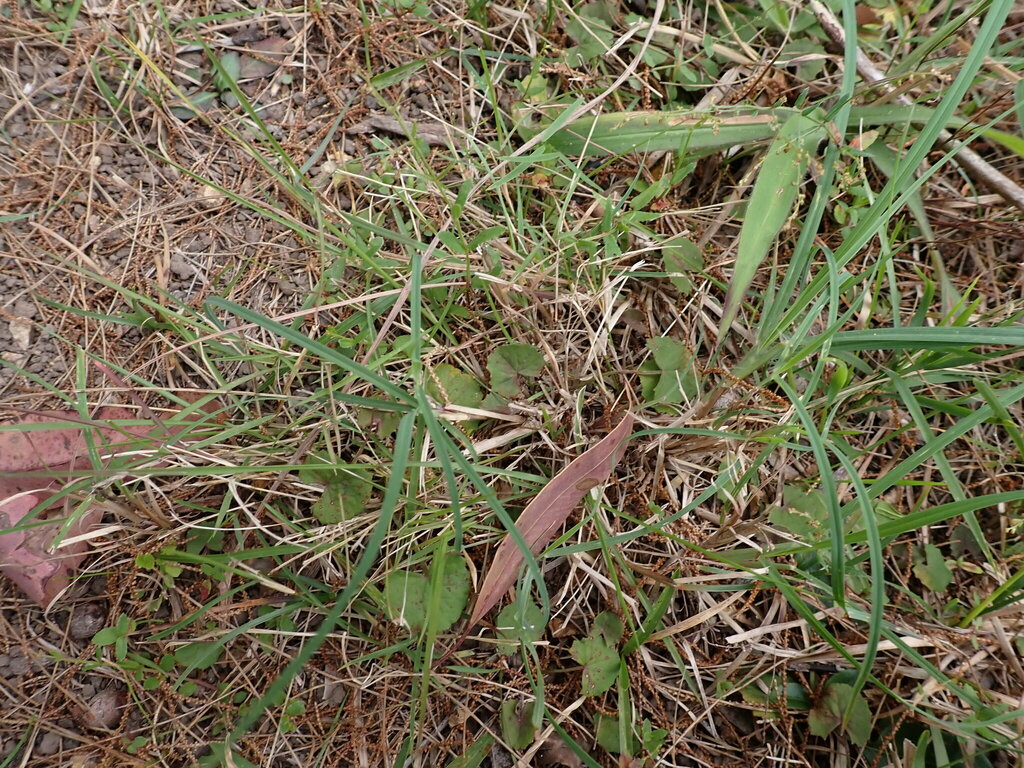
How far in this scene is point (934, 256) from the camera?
161 centimetres

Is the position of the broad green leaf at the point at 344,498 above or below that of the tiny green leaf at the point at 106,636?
above

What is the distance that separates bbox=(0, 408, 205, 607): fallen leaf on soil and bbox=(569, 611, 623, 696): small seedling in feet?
3.03

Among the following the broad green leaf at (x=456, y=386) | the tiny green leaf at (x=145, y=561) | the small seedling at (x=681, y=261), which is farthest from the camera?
the small seedling at (x=681, y=261)

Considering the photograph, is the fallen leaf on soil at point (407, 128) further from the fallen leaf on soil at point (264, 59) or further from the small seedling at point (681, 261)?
the small seedling at point (681, 261)

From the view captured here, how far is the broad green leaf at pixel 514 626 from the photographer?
1.29 meters

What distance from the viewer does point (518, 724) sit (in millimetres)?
1287

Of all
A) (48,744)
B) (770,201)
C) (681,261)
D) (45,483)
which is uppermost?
(770,201)

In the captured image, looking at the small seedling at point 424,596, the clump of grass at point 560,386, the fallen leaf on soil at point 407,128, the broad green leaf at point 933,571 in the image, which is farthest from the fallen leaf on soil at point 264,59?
the broad green leaf at point 933,571

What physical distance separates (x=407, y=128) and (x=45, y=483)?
1113 mm

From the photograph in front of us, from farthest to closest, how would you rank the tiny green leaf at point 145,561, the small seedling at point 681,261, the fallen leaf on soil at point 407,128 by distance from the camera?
the fallen leaf on soil at point 407,128 → the small seedling at point 681,261 → the tiny green leaf at point 145,561

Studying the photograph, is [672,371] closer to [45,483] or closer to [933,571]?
[933,571]

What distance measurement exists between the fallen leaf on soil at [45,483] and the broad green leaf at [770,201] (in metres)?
1.24

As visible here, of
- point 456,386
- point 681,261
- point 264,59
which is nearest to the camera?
point 456,386

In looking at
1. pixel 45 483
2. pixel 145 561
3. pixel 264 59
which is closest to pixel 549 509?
pixel 145 561
